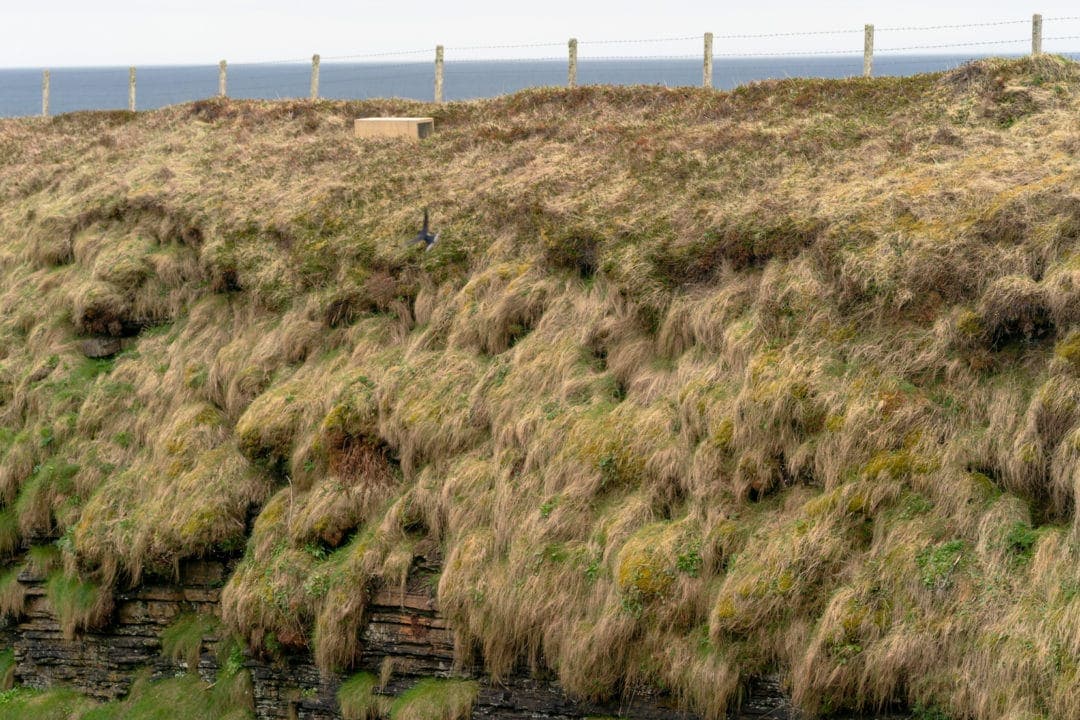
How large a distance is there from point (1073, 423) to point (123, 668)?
13864mm

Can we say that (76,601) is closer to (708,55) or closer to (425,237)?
(425,237)

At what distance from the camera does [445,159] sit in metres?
25.3

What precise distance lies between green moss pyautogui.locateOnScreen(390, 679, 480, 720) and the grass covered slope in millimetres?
499

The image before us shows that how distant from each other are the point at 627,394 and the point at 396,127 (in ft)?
46.3

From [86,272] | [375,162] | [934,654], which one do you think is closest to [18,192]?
[86,272]

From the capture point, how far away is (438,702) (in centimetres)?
1428

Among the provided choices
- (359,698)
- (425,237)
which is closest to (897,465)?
(359,698)

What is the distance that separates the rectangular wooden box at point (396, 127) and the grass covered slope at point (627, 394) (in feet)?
6.90

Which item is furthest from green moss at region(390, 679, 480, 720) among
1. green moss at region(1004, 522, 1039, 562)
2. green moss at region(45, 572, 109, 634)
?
green moss at region(1004, 522, 1039, 562)

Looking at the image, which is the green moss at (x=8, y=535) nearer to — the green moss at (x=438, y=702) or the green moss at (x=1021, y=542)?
the green moss at (x=438, y=702)

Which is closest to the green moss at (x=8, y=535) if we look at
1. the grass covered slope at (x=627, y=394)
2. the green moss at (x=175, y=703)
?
the grass covered slope at (x=627, y=394)

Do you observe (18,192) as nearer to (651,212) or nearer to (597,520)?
(651,212)

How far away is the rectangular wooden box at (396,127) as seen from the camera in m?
27.8

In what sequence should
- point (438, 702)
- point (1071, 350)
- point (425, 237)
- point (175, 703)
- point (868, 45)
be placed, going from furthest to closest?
point (868, 45), point (425, 237), point (175, 703), point (438, 702), point (1071, 350)
